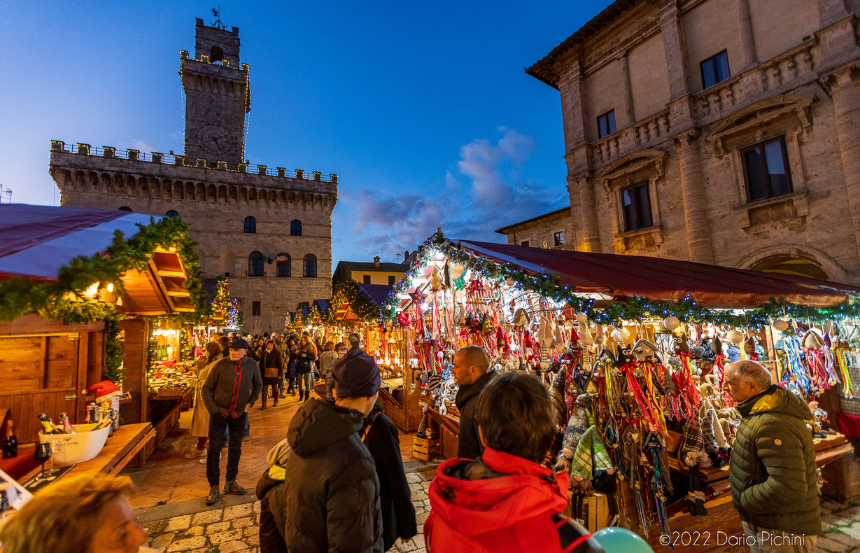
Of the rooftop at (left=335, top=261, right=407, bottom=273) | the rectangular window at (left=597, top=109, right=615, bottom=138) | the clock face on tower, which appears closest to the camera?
Result: the rectangular window at (left=597, top=109, right=615, bottom=138)

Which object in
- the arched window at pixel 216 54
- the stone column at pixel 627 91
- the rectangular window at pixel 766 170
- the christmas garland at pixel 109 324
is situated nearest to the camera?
the christmas garland at pixel 109 324

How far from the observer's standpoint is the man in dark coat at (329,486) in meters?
1.71

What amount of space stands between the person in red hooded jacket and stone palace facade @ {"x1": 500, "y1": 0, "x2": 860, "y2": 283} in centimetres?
1033

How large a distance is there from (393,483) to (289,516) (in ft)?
2.25

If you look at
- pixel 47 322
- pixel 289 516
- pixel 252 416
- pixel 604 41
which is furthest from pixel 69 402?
pixel 604 41

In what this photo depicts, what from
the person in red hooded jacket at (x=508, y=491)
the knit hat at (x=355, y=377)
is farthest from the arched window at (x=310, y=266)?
the person in red hooded jacket at (x=508, y=491)

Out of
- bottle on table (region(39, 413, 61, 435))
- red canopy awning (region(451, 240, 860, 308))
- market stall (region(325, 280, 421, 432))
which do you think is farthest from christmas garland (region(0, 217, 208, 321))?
market stall (region(325, 280, 421, 432))

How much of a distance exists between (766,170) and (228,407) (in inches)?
484

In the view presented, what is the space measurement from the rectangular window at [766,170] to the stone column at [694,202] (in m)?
0.98

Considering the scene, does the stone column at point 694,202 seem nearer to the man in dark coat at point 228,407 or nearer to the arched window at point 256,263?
the man in dark coat at point 228,407

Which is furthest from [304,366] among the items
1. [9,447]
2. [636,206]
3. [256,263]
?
[256,263]

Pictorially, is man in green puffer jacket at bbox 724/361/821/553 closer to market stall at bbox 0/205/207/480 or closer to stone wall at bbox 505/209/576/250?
market stall at bbox 0/205/207/480

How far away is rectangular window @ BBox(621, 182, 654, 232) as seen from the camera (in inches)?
457

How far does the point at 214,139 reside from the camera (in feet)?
93.5
